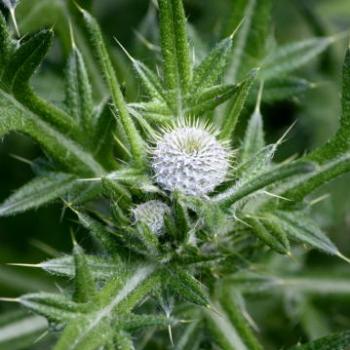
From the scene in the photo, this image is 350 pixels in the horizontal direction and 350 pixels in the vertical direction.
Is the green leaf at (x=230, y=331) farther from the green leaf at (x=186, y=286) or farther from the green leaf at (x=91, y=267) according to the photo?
the green leaf at (x=91, y=267)

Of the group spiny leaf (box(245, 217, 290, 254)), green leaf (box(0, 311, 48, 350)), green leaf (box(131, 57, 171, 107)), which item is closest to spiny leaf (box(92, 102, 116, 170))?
green leaf (box(131, 57, 171, 107))

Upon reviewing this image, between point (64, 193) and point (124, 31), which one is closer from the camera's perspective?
point (64, 193)

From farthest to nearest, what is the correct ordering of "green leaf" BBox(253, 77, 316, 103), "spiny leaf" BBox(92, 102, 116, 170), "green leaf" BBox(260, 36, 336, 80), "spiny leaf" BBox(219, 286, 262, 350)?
1. "green leaf" BBox(260, 36, 336, 80)
2. "green leaf" BBox(253, 77, 316, 103)
3. "spiny leaf" BBox(219, 286, 262, 350)
4. "spiny leaf" BBox(92, 102, 116, 170)

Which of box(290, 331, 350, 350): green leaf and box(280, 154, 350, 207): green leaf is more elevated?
box(280, 154, 350, 207): green leaf

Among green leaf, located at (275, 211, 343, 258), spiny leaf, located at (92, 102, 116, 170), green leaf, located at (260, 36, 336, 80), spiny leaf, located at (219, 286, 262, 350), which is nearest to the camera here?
green leaf, located at (275, 211, 343, 258)

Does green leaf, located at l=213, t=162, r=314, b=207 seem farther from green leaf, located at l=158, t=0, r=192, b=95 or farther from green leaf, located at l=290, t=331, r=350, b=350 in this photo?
green leaf, located at l=290, t=331, r=350, b=350

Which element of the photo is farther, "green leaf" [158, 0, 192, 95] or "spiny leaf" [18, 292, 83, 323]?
"green leaf" [158, 0, 192, 95]

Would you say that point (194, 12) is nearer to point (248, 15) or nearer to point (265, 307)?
point (248, 15)

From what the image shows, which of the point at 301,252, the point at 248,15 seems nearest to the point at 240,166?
the point at 248,15
